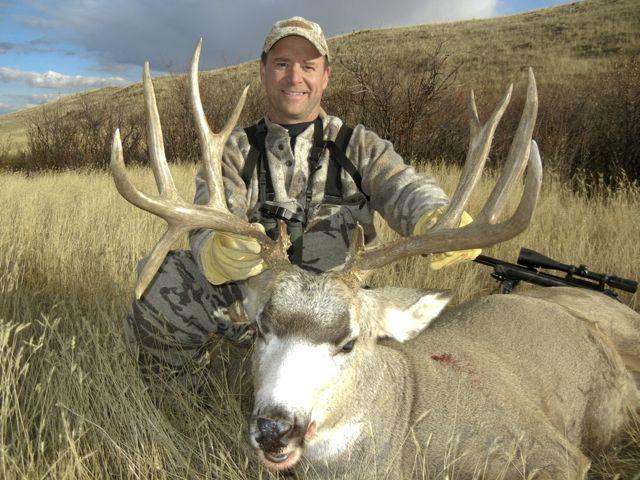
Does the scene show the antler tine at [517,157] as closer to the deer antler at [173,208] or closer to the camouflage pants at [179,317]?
the deer antler at [173,208]

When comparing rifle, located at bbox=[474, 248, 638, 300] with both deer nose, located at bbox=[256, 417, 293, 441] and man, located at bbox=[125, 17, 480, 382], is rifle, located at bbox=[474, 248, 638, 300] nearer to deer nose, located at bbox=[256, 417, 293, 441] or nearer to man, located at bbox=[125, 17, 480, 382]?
man, located at bbox=[125, 17, 480, 382]

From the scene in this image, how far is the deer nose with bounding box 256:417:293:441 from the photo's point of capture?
2.19m

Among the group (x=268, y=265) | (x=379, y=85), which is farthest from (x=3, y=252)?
(x=379, y=85)

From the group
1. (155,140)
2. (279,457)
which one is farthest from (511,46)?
(279,457)

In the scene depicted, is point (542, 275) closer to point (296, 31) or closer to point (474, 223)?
point (474, 223)

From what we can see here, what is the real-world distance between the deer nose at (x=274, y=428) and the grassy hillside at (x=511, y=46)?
1763cm

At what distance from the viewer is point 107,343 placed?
3932 millimetres

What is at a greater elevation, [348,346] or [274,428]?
[348,346]

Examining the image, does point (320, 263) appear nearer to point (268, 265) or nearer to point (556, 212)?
point (268, 265)

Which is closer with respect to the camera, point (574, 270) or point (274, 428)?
point (274, 428)

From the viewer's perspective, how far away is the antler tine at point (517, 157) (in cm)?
242

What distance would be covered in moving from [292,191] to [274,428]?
226cm

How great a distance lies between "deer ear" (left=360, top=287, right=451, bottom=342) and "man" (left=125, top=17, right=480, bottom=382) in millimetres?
671

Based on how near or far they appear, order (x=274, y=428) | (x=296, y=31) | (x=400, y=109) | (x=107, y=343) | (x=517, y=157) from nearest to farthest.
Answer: (x=274, y=428) → (x=517, y=157) → (x=107, y=343) → (x=296, y=31) → (x=400, y=109)
